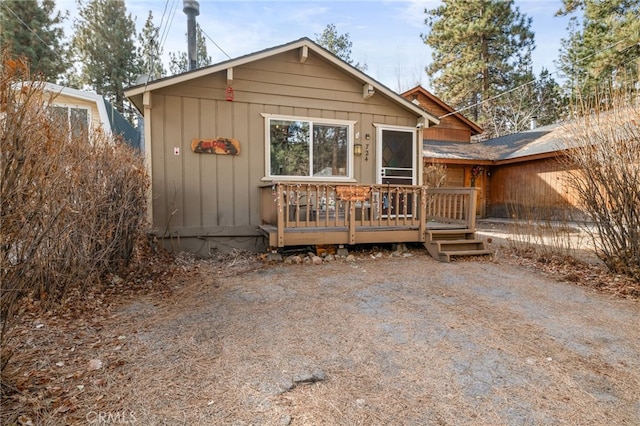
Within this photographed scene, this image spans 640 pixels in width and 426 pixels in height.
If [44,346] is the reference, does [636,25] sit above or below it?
above

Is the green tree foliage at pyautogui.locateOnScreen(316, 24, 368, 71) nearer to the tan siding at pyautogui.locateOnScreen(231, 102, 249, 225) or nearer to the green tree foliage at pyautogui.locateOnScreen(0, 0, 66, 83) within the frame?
the green tree foliage at pyautogui.locateOnScreen(0, 0, 66, 83)

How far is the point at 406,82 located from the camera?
25.5 m

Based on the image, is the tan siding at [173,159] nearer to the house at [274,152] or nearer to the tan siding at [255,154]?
the house at [274,152]

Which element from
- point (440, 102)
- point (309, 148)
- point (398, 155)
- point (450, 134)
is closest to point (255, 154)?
point (309, 148)

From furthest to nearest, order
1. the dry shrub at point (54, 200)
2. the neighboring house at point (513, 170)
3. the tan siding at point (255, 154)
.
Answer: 1. the neighboring house at point (513, 170)
2. the tan siding at point (255, 154)
3. the dry shrub at point (54, 200)

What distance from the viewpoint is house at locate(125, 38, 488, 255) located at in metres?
5.86

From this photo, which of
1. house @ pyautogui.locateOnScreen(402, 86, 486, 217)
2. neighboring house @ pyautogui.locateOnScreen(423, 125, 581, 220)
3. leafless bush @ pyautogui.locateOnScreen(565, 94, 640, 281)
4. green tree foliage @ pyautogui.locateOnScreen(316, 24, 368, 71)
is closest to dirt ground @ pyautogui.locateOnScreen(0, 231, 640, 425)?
leafless bush @ pyautogui.locateOnScreen(565, 94, 640, 281)

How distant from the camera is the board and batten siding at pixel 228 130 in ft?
19.8

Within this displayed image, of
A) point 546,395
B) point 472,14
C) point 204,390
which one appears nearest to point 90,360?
point 204,390

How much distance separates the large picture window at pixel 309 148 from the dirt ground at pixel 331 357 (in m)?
3.01

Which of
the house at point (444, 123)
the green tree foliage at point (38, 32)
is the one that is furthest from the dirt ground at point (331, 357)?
the green tree foliage at point (38, 32)

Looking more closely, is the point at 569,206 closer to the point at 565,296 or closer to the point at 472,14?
the point at 565,296

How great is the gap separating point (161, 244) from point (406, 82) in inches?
936

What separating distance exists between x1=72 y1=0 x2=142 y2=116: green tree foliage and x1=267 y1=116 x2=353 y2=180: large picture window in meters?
13.9
